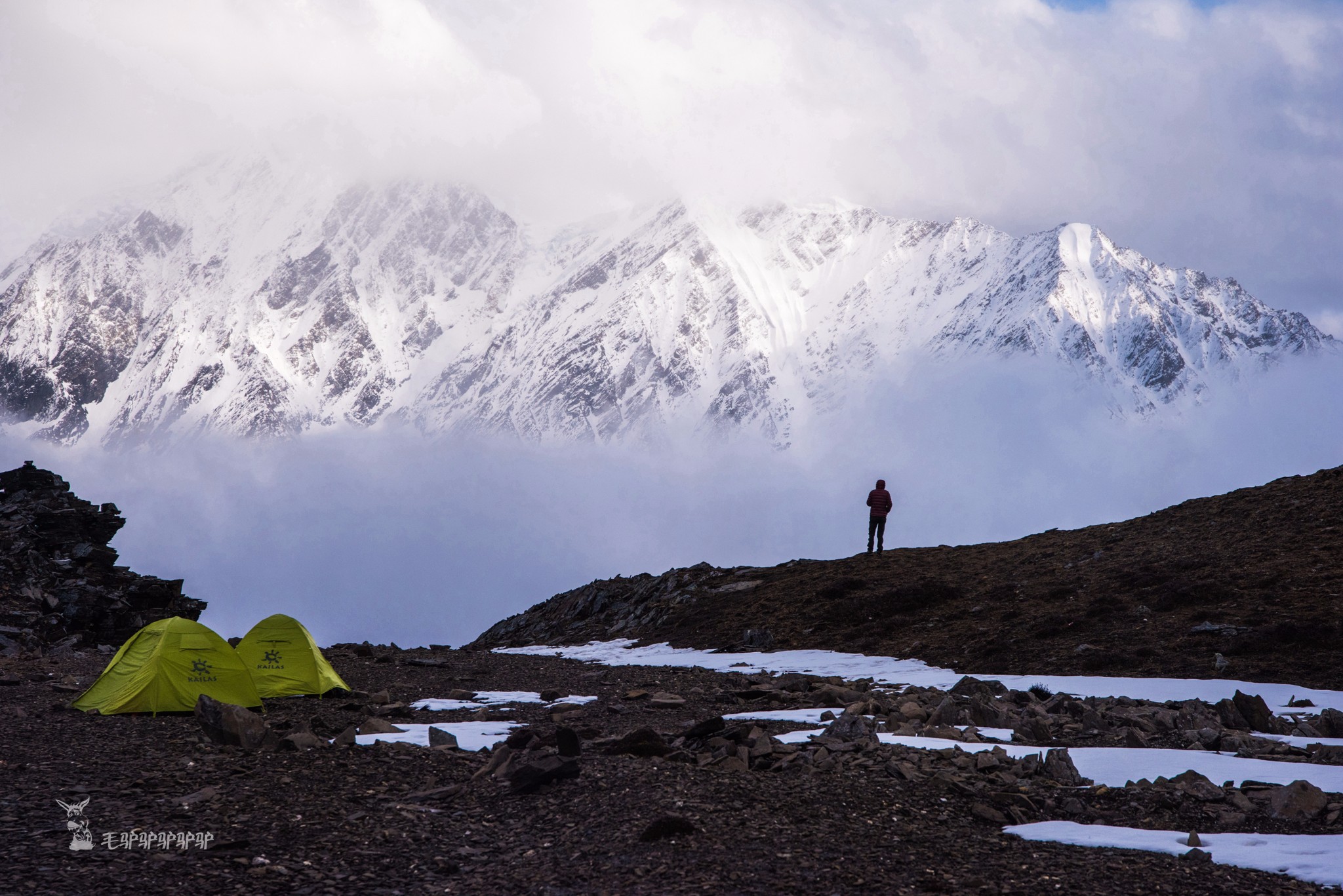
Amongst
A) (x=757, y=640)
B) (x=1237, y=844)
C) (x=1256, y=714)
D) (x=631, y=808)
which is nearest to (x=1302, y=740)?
(x=1256, y=714)

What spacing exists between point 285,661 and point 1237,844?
16.9 m

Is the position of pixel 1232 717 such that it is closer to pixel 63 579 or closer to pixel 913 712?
pixel 913 712

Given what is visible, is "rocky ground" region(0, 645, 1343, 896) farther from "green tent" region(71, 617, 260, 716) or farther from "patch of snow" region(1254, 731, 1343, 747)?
"green tent" region(71, 617, 260, 716)

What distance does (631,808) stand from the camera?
900 centimetres

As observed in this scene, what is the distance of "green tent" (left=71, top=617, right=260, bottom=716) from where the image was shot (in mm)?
15656

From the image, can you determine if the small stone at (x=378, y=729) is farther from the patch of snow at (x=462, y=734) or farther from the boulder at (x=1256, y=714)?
the boulder at (x=1256, y=714)

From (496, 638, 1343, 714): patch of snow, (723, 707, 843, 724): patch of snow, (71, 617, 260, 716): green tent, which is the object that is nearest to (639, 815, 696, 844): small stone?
(723, 707, 843, 724): patch of snow

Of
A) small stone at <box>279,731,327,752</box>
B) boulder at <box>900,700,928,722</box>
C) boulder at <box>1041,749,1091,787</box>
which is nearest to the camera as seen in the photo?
boulder at <box>1041,749,1091,787</box>

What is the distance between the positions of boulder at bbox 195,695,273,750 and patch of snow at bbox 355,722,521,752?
1.24m

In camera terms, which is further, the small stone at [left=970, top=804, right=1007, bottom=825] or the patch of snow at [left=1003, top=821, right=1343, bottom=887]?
the small stone at [left=970, top=804, right=1007, bottom=825]

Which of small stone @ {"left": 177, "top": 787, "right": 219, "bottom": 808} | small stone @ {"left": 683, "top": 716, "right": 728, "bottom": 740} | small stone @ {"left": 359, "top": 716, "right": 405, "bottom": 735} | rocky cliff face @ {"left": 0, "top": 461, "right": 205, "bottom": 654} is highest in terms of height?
rocky cliff face @ {"left": 0, "top": 461, "right": 205, "bottom": 654}

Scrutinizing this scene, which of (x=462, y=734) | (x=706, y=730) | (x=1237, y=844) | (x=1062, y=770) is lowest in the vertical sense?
(x=1237, y=844)

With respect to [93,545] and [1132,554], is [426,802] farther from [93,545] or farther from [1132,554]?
[93,545]

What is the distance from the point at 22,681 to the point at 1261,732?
843 inches
